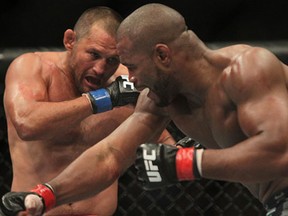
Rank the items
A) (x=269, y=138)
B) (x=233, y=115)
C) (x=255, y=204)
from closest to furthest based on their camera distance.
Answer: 1. (x=269, y=138)
2. (x=233, y=115)
3. (x=255, y=204)

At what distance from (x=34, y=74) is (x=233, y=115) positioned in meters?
0.78

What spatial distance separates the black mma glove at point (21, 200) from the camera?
1.65m

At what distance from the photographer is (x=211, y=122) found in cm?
168

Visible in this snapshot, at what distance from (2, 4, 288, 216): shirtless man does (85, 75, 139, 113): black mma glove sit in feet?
0.92

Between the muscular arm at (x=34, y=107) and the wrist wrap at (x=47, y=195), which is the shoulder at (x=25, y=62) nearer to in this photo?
the muscular arm at (x=34, y=107)

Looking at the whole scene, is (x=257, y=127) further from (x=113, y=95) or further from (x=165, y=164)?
(x=113, y=95)

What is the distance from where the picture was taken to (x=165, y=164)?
1554mm

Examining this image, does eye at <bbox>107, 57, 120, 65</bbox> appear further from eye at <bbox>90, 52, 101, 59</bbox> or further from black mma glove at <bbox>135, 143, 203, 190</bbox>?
black mma glove at <bbox>135, 143, 203, 190</bbox>

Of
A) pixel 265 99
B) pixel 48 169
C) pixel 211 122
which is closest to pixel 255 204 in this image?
pixel 48 169

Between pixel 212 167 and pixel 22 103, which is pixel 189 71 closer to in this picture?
pixel 212 167

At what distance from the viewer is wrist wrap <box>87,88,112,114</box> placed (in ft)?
6.92

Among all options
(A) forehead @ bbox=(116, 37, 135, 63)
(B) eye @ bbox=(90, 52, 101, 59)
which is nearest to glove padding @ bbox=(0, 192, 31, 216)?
(A) forehead @ bbox=(116, 37, 135, 63)

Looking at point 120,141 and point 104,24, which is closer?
point 120,141

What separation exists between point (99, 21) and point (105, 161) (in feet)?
1.98
